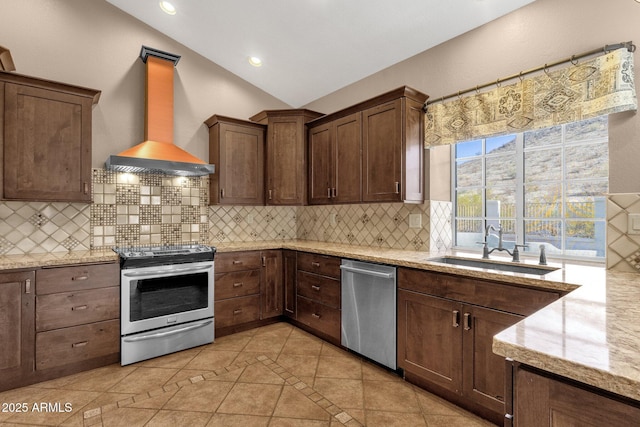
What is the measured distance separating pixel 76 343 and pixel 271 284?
5.62 ft

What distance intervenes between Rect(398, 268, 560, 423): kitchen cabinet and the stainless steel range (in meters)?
1.80

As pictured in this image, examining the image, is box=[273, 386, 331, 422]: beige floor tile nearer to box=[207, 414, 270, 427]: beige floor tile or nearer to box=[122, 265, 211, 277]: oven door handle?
Result: box=[207, 414, 270, 427]: beige floor tile

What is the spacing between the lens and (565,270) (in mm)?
1932

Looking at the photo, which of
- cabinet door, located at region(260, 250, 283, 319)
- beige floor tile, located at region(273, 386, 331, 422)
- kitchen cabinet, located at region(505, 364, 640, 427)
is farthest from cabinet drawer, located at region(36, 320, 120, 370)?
kitchen cabinet, located at region(505, 364, 640, 427)

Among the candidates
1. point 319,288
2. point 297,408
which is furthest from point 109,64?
point 297,408

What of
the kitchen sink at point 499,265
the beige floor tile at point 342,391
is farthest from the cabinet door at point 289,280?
the kitchen sink at point 499,265

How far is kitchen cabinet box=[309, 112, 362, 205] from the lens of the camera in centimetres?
315

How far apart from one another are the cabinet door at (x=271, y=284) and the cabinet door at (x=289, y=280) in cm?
6

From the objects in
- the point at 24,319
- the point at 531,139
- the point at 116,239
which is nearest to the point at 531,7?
the point at 531,139

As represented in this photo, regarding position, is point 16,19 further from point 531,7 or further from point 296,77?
point 531,7

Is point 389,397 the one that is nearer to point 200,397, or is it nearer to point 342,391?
point 342,391

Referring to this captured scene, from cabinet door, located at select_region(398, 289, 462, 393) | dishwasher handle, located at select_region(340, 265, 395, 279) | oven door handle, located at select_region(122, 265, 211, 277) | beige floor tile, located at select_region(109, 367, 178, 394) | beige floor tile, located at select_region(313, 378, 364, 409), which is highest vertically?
dishwasher handle, located at select_region(340, 265, 395, 279)

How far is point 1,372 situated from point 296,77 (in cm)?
365

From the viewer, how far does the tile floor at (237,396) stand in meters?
1.92
